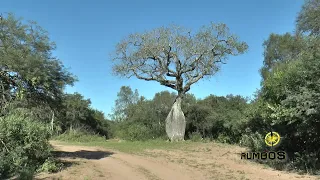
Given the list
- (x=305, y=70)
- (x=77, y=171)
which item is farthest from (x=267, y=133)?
(x=77, y=171)

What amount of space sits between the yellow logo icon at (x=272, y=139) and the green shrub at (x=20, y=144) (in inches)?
367

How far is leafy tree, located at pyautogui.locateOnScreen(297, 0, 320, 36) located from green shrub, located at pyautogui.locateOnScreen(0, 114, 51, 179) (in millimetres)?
12200

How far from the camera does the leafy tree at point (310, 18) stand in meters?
15.0

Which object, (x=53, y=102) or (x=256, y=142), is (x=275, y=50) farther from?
(x=53, y=102)

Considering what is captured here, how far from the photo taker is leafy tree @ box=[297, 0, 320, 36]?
15.0m

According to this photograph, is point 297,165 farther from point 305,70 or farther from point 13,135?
point 13,135

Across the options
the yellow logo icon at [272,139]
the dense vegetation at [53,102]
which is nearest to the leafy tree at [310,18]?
the dense vegetation at [53,102]

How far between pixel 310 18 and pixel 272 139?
19.5 ft

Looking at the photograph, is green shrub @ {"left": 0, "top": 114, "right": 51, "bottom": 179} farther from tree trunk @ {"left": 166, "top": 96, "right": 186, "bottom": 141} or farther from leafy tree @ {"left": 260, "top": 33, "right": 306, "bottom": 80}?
leafy tree @ {"left": 260, "top": 33, "right": 306, "bottom": 80}

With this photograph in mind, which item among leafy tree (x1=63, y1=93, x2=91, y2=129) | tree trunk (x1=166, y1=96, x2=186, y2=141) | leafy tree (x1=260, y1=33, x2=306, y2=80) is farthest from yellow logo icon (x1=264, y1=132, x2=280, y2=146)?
leafy tree (x1=63, y1=93, x2=91, y2=129)

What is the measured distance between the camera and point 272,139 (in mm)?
14703

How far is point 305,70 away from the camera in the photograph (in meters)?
11.9

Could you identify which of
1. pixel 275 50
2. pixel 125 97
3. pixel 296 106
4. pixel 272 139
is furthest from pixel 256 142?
pixel 125 97

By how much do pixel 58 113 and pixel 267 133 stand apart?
9.81m
